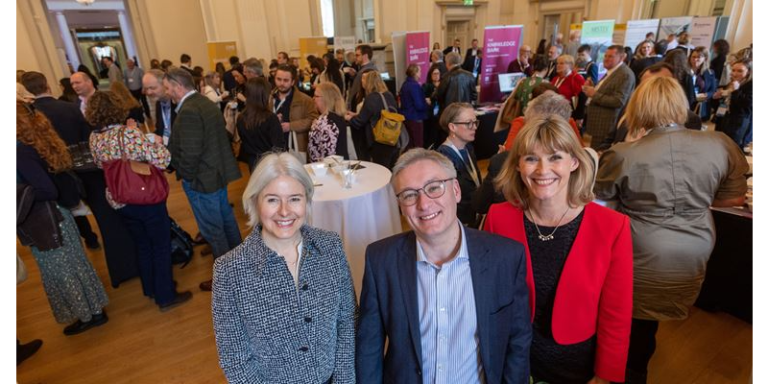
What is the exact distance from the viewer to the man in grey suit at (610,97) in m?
4.32

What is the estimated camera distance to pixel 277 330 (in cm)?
125

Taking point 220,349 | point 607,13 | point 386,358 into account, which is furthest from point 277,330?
point 607,13

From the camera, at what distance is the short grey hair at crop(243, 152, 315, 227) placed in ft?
4.22

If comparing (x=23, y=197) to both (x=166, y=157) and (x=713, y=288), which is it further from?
(x=713, y=288)

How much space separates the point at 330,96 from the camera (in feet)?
11.9

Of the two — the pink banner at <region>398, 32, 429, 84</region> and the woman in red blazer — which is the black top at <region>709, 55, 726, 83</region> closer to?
the pink banner at <region>398, 32, 429, 84</region>

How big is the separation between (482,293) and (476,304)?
0.13ft

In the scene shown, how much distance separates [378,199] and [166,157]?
1616 mm

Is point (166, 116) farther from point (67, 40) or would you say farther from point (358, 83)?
point (67, 40)

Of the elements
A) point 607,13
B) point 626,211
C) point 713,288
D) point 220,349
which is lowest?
point 713,288

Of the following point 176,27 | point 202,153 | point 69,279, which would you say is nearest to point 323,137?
point 202,153

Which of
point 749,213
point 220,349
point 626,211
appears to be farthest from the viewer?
point 749,213

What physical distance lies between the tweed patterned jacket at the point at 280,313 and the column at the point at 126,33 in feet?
46.2

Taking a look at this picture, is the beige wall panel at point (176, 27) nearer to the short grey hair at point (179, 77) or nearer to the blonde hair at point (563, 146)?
the short grey hair at point (179, 77)
